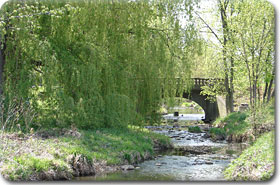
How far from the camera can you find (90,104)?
8891 millimetres

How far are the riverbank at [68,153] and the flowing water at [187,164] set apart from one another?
340mm

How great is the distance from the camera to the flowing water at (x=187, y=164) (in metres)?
6.33

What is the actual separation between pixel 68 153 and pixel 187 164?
2638 millimetres

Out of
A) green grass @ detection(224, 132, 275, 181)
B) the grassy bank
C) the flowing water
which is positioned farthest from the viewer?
the grassy bank

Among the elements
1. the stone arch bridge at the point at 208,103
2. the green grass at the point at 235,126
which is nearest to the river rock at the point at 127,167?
the green grass at the point at 235,126

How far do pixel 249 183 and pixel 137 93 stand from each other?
480cm

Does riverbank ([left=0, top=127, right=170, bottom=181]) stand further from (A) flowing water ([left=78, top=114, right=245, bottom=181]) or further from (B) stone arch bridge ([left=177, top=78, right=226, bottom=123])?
(B) stone arch bridge ([left=177, top=78, right=226, bottom=123])

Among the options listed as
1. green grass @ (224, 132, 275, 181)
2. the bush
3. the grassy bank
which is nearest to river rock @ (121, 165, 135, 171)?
green grass @ (224, 132, 275, 181)

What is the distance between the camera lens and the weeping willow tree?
8.37 metres

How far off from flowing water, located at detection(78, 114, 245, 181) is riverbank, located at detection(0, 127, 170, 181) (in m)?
0.34

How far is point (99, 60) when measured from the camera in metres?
9.09

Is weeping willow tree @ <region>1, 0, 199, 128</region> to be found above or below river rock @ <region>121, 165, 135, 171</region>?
above

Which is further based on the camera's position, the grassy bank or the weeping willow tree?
the grassy bank

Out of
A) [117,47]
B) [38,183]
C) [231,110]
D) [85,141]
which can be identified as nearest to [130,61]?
[117,47]
